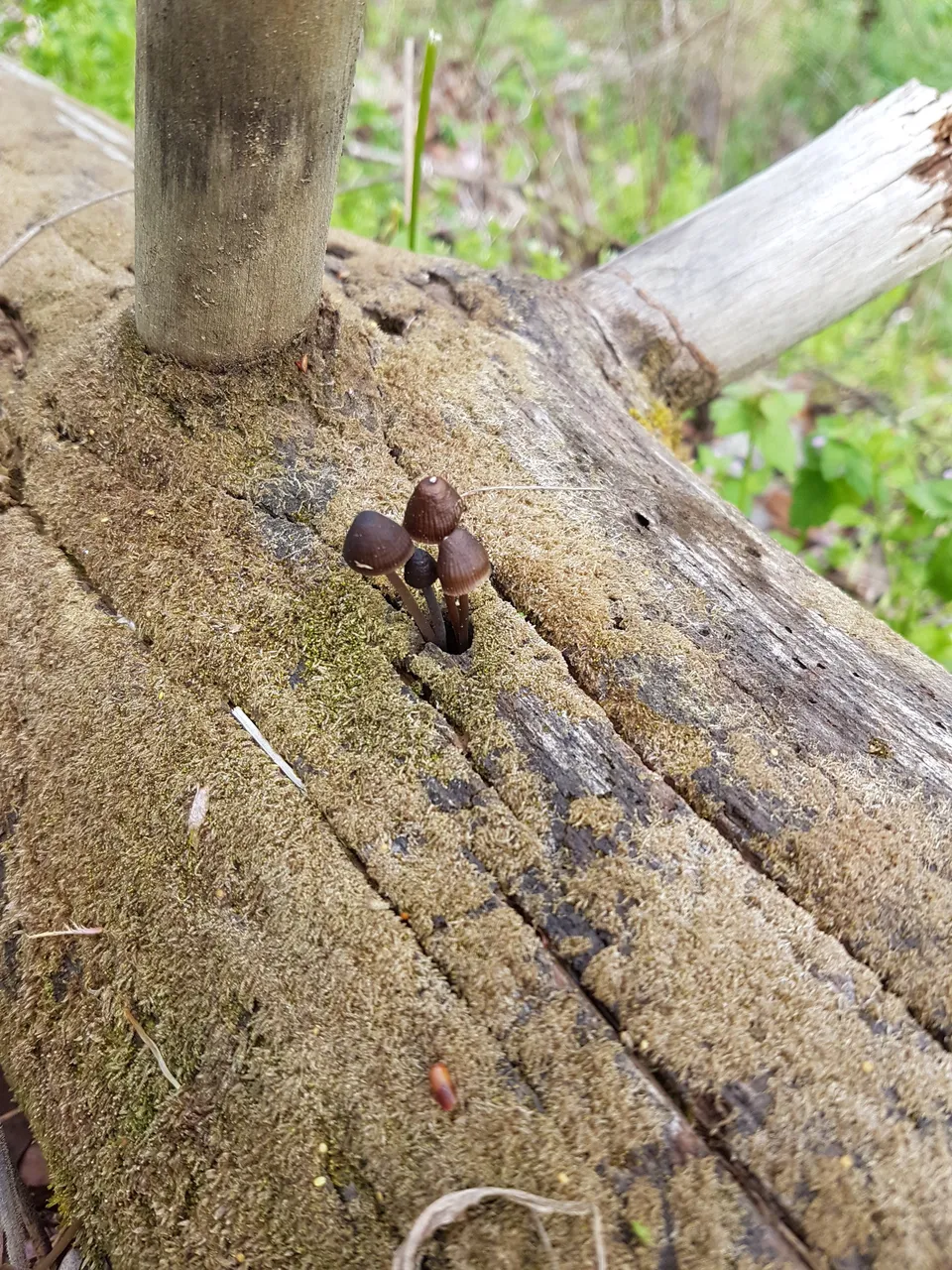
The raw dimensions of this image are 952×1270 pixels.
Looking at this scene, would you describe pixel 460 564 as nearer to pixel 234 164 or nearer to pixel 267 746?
pixel 267 746

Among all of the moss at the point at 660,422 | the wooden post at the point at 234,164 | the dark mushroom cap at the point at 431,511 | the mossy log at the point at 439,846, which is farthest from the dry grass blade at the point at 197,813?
the moss at the point at 660,422

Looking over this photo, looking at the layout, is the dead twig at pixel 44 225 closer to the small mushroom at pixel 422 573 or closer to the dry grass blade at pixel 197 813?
the small mushroom at pixel 422 573

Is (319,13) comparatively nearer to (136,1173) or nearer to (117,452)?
(117,452)

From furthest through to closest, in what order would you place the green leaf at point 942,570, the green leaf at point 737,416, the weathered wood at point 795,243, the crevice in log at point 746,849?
1. the green leaf at point 737,416
2. the green leaf at point 942,570
3. the weathered wood at point 795,243
4. the crevice in log at point 746,849

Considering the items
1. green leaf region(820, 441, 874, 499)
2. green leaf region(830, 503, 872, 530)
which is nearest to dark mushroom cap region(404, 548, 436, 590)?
green leaf region(820, 441, 874, 499)

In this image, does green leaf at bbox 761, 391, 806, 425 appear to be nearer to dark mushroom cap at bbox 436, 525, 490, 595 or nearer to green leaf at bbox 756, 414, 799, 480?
green leaf at bbox 756, 414, 799, 480
